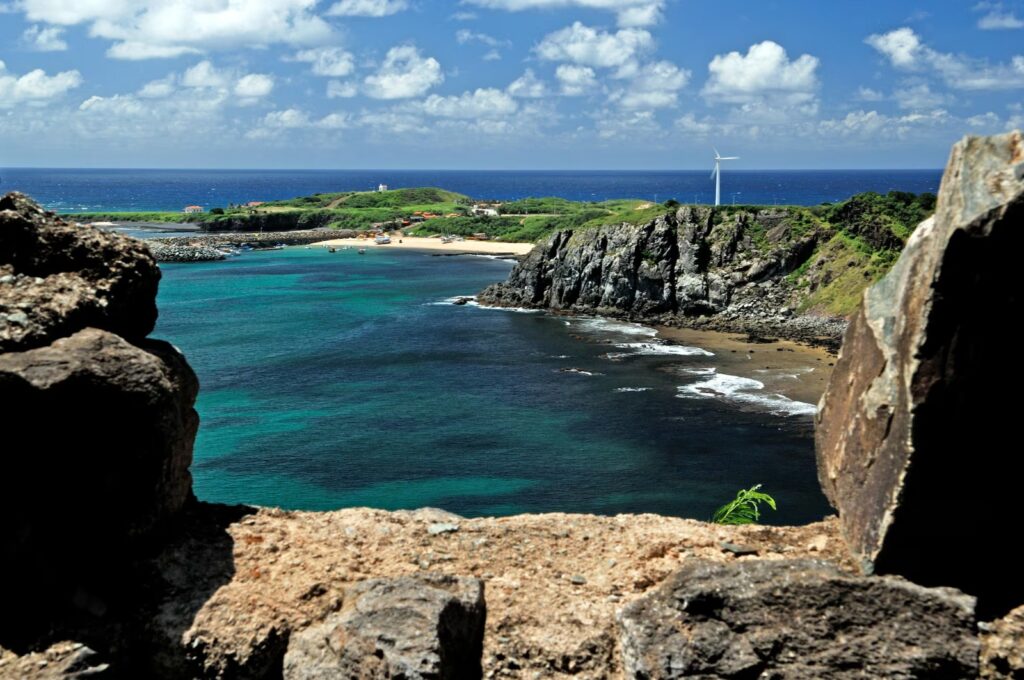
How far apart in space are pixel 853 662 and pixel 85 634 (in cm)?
952

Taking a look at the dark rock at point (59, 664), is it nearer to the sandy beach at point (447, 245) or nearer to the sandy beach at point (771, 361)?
the sandy beach at point (771, 361)

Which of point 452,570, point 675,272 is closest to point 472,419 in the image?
point 452,570

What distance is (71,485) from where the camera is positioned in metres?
11.7

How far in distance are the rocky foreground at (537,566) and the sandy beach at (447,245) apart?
474 ft

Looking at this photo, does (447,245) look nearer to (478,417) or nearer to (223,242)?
(223,242)

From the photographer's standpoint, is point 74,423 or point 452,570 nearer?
point 74,423

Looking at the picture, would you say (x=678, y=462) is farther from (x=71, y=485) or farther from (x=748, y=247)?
(x=748, y=247)

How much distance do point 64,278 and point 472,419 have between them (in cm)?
4116

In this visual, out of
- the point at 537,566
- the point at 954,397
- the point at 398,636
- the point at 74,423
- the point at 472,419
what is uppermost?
the point at 954,397

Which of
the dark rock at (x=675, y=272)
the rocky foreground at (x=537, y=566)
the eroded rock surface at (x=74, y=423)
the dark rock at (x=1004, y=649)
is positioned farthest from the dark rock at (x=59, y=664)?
the dark rock at (x=675, y=272)

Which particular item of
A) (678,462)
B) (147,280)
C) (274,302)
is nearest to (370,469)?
(678,462)

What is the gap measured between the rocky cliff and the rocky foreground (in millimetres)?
74560

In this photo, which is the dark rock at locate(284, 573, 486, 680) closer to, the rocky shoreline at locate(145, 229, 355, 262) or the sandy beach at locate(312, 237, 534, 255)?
the rocky shoreline at locate(145, 229, 355, 262)

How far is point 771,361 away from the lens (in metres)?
69.8
